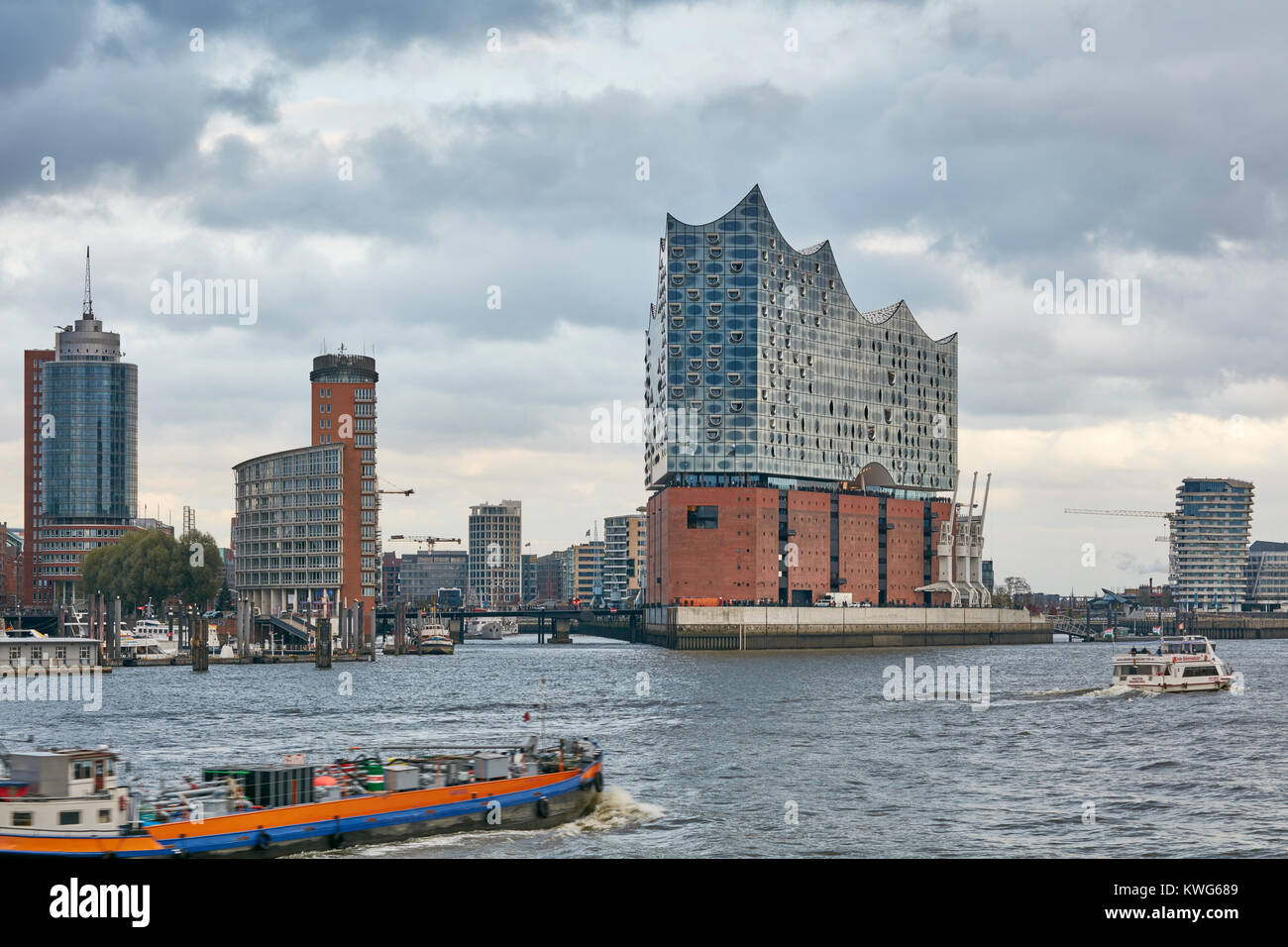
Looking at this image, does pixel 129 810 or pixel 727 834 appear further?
pixel 727 834

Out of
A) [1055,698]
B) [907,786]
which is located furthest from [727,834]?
[1055,698]

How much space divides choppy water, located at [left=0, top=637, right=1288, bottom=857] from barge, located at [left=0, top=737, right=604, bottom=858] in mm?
1051

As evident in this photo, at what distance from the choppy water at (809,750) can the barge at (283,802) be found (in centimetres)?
105

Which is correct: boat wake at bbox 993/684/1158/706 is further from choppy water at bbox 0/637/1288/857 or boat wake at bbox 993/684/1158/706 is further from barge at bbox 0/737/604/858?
barge at bbox 0/737/604/858

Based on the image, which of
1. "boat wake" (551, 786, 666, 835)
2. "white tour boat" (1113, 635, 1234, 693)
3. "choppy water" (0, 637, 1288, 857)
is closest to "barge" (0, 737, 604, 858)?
"boat wake" (551, 786, 666, 835)

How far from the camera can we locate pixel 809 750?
76.3m

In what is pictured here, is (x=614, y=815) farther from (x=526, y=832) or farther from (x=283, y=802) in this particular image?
(x=283, y=802)

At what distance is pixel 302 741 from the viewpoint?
8138 cm

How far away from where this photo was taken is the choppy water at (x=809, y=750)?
1969 inches

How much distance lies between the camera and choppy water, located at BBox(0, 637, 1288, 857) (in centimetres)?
5000

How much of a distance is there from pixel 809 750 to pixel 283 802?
38.2 meters

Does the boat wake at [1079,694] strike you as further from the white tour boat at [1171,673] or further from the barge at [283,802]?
the barge at [283,802]
